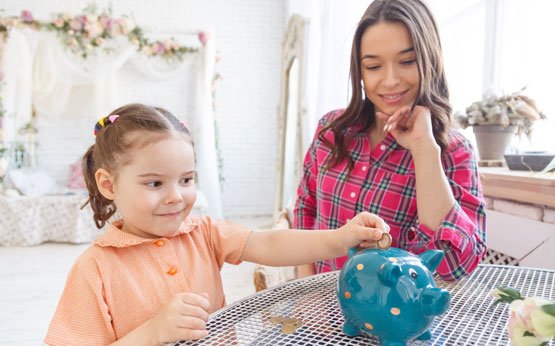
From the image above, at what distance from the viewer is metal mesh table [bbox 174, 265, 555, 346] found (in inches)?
26.1

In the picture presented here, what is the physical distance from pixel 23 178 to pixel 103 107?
1213 millimetres

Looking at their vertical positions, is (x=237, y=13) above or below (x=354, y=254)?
above

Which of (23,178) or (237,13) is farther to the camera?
(237,13)

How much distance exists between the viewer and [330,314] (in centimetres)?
76

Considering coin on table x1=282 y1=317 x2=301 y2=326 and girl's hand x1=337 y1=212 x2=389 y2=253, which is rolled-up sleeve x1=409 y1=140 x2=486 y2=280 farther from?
coin on table x1=282 y1=317 x2=301 y2=326

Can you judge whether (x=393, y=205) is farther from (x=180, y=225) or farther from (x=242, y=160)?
(x=242, y=160)

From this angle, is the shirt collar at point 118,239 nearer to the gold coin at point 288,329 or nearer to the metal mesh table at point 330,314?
the metal mesh table at point 330,314

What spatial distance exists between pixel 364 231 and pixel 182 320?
36 centimetres

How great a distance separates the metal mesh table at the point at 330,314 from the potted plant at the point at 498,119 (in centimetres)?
96

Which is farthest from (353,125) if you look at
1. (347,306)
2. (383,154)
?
(347,306)

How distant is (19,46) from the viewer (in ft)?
15.7

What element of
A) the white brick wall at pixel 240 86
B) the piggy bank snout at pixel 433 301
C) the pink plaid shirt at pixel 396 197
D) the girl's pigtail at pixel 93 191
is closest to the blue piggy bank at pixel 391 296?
the piggy bank snout at pixel 433 301

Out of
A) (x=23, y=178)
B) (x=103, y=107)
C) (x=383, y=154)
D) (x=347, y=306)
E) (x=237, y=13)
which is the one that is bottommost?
(x=23, y=178)

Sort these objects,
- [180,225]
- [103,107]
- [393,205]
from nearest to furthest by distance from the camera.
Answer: [180,225]
[393,205]
[103,107]
